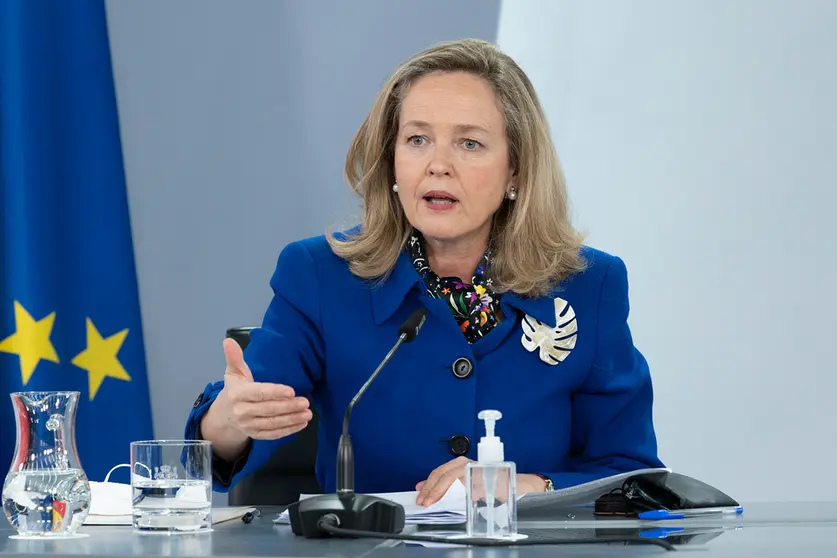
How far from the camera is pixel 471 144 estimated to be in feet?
6.31

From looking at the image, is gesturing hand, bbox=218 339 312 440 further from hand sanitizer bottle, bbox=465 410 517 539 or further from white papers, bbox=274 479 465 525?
hand sanitizer bottle, bbox=465 410 517 539

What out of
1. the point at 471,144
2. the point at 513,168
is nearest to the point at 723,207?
the point at 513,168

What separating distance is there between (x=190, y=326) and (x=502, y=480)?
7.24 ft

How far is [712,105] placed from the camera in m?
2.90

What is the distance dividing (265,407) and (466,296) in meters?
0.61

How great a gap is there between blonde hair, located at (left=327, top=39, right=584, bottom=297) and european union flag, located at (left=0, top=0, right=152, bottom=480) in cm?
121

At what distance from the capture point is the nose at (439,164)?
184 cm

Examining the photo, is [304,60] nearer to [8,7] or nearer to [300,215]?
[300,215]

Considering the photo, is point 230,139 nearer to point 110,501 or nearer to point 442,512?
point 110,501

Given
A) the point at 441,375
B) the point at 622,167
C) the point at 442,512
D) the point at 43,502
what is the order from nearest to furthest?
the point at 43,502
the point at 442,512
the point at 441,375
the point at 622,167

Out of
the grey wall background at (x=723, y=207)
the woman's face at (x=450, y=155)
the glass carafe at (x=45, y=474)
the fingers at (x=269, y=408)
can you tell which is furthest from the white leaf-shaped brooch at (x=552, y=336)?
the grey wall background at (x=723, y=207)

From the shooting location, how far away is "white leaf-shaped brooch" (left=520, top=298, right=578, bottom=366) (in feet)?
5.98

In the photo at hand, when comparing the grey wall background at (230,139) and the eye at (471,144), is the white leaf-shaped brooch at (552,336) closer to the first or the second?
the eye at (471,144)

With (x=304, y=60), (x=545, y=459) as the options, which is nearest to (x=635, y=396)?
(x=545, y=459)
